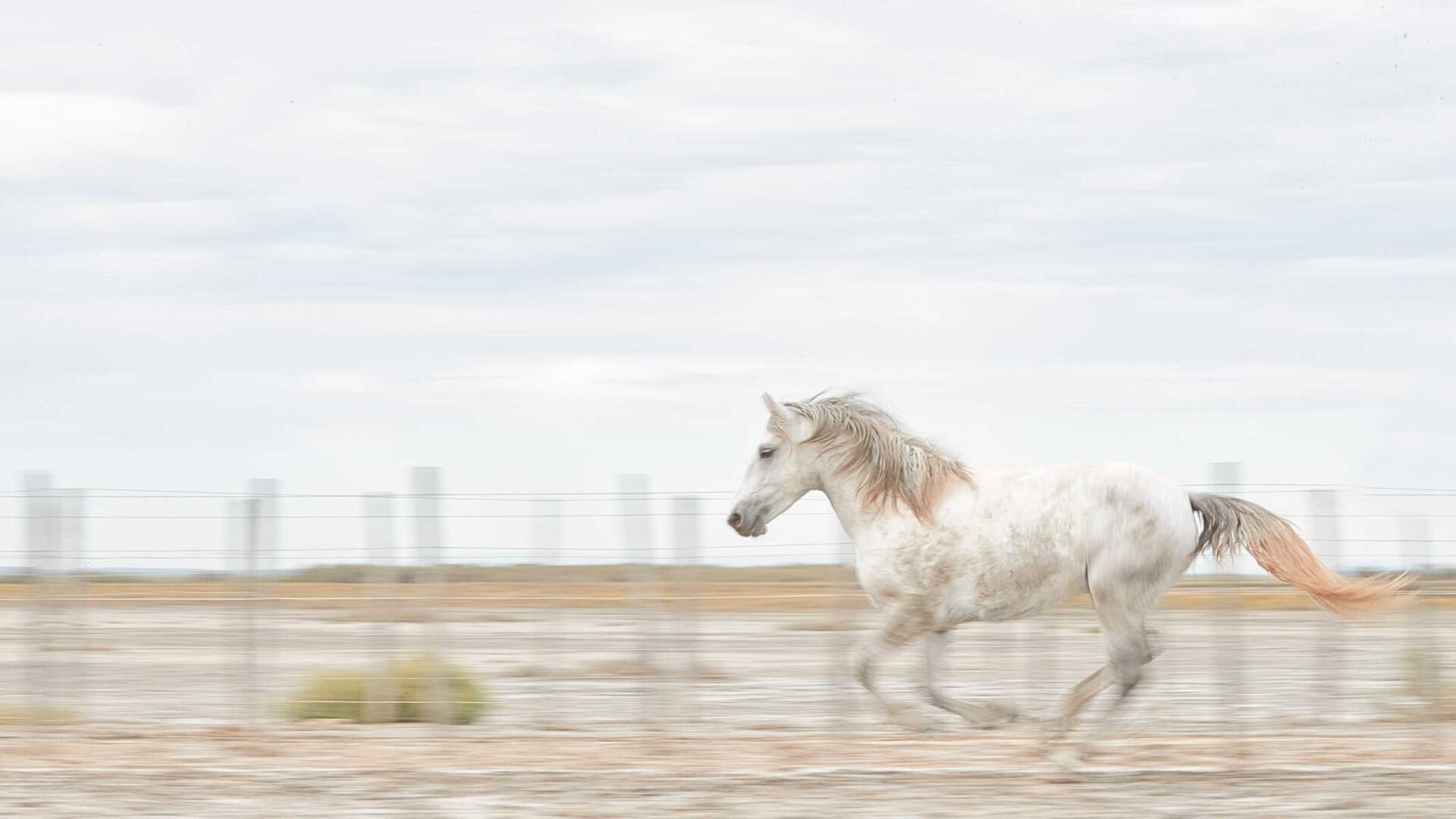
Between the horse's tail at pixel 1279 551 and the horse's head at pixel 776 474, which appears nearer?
the horse's tail at pixel 1279 551

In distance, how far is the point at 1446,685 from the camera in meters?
13.8

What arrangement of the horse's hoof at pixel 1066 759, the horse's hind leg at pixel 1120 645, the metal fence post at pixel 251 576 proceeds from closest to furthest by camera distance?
1. the horse's hoof at pixel 1066 759
2. the horse's hind leg at pixel 1120 645
3. the metal fence post at pixel 251 576

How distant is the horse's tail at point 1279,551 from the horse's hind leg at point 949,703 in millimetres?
1315

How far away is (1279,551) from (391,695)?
6.16 meters

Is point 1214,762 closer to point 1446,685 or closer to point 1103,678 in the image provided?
point 1103,678

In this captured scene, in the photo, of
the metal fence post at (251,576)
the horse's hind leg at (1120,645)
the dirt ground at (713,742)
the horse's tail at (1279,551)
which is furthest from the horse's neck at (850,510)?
the metal fence post at (251,576)

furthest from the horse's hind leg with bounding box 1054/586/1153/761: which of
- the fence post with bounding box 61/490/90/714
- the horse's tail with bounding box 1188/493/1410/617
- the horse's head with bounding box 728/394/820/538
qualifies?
the fence post with bounding box 61/490/90/714

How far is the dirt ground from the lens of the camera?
307 inches

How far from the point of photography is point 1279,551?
891 centimetres

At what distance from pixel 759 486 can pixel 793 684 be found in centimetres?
626

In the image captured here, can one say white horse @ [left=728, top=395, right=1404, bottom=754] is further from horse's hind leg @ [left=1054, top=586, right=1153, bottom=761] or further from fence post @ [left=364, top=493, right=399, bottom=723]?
fence post @ [left=364, top=493, right=399, bottom=723]

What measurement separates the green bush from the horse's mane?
3790 millimetres

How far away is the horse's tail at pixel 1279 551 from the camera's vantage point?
8.88 meters

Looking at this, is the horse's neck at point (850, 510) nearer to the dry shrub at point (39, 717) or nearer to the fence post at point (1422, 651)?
the fence post at point (1422, 651)
